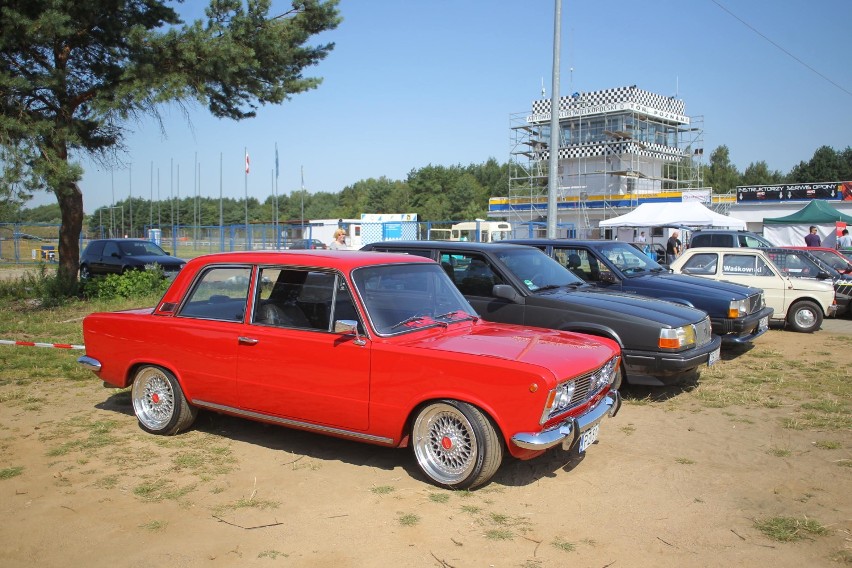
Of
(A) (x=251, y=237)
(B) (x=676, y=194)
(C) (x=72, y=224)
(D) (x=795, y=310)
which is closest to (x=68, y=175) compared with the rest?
(C) (x=72, y=224)

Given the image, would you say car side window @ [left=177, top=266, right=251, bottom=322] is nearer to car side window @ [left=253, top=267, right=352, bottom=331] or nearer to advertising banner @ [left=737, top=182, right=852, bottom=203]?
car side window @ [left=253, top=267, right=352, bottom=331]

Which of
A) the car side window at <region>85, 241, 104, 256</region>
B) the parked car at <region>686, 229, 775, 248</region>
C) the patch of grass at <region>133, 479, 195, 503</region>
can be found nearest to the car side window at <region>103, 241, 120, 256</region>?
the car side window at <region>85, 241, 104, 256</region>

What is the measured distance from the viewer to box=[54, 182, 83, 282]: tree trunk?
1602 centimetres

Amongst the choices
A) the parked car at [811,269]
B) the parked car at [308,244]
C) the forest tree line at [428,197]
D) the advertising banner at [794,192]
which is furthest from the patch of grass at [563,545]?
the forest tree line at [428,197]

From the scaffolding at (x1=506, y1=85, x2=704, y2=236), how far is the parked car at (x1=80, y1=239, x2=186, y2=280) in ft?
94.4

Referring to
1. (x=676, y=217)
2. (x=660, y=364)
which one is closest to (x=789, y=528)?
(x=660, y=364)

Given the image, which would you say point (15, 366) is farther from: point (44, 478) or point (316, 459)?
point (316, 459)

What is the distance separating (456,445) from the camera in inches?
182

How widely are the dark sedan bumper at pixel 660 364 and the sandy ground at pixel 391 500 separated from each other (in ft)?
1.86

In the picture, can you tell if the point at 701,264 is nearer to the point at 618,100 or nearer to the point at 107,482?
the point at 107,482

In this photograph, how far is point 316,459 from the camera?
17.8 ft

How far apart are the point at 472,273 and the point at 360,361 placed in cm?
326

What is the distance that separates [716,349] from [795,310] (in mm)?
6365

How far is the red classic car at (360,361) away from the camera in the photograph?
176 inches
